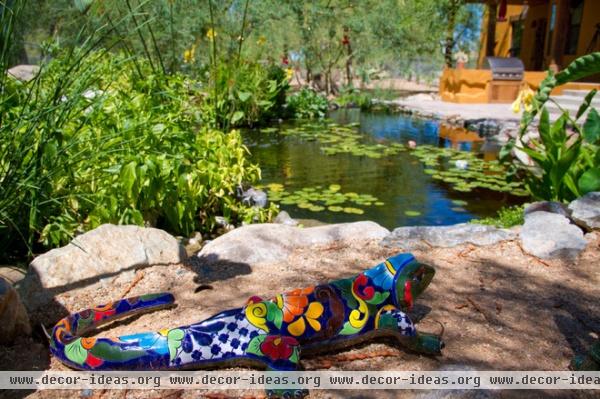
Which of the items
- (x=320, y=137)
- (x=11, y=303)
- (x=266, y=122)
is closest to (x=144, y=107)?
(x=11, y=303)

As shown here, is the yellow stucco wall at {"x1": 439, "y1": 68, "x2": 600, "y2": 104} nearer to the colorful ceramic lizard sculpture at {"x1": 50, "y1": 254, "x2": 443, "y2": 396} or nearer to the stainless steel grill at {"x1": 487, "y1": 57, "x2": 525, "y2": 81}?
the stainless steel grill at {"x1": 487, "y1": 57, "x2": 525, "y2": 81}

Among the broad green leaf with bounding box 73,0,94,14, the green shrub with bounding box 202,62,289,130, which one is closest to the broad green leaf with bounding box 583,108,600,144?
the broad green leaf with bounding box 73,0,94,14

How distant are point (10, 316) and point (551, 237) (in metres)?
2.48

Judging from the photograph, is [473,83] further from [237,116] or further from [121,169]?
[121,169]

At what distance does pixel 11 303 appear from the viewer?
1629 mm

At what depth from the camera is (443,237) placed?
2.75m

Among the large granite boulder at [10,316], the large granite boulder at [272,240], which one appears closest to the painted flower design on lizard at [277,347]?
the large granite boulder at [10,316]

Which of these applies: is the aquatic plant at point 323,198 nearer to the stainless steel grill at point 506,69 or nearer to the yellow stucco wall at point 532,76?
the yellow stucco wall at point 532,76

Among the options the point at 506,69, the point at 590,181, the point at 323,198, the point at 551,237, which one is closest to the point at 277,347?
the point at 551,237

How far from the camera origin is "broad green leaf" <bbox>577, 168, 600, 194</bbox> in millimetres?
3023

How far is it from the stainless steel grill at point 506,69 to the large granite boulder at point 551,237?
902 cm

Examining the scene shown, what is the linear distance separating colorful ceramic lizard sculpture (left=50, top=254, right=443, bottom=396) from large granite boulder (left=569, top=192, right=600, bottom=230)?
1452 millimetres

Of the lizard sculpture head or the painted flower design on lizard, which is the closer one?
the painted flower design on lizard

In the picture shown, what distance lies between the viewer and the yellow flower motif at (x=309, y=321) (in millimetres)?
1609
